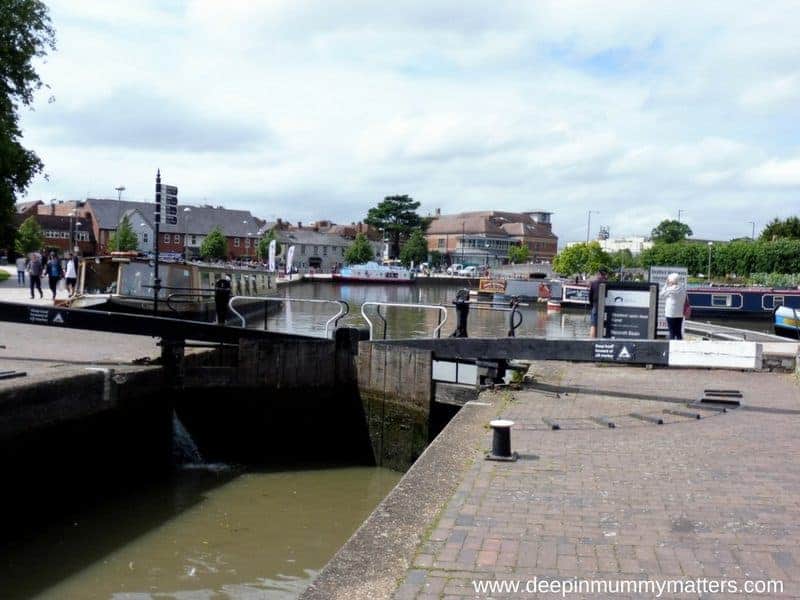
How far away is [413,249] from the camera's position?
125m

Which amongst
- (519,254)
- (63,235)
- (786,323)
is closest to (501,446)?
(786,323)

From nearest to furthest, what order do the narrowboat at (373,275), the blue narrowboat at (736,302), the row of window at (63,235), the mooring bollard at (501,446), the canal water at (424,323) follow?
the mooring bollard at (501,446)
the canal water at (424,323)
the blue narrowboat at (736,302)
the narrowboat at (373,275)
the row of window at (63,235)

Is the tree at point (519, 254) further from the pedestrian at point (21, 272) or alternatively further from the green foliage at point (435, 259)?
the pedestrian at point (21, 272)

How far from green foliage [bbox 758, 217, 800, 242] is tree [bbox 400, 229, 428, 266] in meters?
50.6

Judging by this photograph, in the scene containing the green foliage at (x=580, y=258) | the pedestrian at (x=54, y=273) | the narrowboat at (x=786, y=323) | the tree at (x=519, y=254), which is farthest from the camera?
the tree at (x=519, y=254)

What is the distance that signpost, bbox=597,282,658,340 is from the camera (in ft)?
47.0

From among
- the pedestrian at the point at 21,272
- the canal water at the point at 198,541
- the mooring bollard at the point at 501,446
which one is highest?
the pedestrian at the point at 21,272

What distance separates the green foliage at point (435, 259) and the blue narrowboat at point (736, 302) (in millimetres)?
96593

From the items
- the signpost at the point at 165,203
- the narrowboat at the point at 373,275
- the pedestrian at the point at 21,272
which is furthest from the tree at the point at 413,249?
the signpost at the point at 165,203

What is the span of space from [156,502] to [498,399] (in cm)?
458

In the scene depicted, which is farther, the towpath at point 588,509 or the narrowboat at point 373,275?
the narrowboat at point 373,275

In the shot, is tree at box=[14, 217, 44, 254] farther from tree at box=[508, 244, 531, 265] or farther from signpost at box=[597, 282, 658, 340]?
tree at box=[508, 244, 531, 265]

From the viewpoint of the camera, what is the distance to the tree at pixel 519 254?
148125mm

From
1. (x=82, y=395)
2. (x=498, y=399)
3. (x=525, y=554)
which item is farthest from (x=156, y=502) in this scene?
(x=525, y=554)
